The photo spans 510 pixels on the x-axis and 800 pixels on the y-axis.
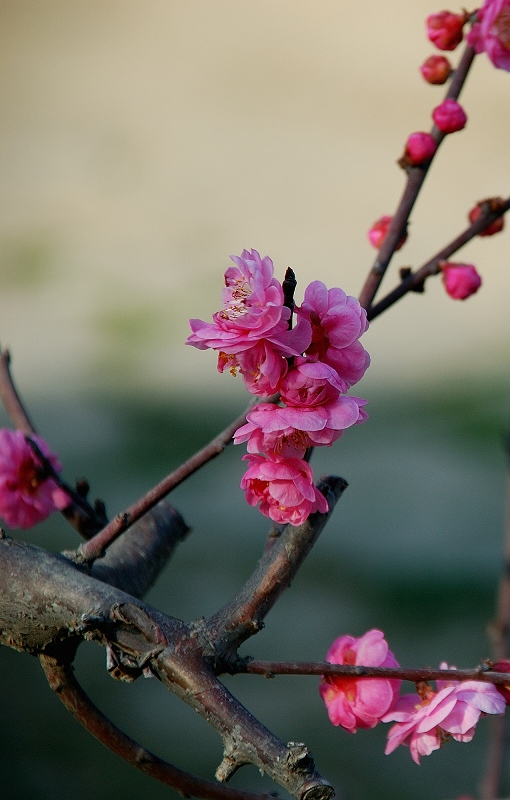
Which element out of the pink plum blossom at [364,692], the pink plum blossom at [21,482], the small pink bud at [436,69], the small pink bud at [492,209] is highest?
the small pink bud at [436,69]

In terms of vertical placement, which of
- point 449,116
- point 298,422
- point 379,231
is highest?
point 449,116

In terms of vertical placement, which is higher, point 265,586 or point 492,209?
point 492,209

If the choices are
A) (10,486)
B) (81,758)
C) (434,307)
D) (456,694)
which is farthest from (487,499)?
(456,694)

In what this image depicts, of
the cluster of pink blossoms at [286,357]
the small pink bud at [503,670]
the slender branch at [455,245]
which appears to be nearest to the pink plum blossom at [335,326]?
the cluster of pink blossoms at [286,357]

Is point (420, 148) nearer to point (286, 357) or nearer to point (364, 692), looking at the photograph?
point (286, 357)

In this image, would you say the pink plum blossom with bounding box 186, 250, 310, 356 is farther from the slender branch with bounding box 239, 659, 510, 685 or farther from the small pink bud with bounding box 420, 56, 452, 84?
the small pink bud with bounding box 420, 56, 452, 84

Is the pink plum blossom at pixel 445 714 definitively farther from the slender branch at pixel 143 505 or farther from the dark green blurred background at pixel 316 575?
the dark green blurred background at pixel 316 575

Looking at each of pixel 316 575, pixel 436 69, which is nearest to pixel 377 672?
pixel 436 69
